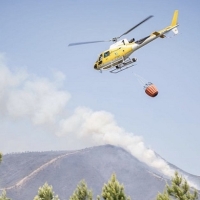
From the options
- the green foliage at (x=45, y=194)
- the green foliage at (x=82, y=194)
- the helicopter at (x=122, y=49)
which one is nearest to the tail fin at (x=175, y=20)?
the helicopter at (x=122, y=49)

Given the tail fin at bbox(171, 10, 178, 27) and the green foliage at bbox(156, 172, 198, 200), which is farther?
the green foliage at bbox(156, 172, 198, 200)

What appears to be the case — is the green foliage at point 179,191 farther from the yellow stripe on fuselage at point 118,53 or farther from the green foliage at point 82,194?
the yellow stripe on fuselage at point 118,53

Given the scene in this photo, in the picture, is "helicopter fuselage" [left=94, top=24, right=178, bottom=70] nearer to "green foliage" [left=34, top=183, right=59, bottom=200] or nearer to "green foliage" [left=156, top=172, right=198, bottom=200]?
"green foliage" [left=156, top=172, right=198, bottom=200]

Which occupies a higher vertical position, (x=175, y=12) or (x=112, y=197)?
(x=175, y=12)

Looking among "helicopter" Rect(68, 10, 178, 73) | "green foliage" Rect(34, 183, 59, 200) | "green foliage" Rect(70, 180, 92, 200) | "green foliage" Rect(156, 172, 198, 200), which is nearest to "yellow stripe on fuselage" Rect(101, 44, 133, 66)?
"helicopter" Rect(68, 10, 178, 73)

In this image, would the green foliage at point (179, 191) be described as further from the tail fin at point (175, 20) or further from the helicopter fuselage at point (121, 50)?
the tail fin at point (175, 20)

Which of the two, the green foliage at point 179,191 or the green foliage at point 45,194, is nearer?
the green foliage at point 179,191

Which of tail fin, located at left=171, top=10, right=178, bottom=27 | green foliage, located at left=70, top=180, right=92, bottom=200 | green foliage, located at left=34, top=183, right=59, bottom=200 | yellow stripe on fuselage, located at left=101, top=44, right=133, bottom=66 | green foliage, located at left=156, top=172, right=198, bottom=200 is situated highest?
tail fin, located at left=171, top=10, right=178, bottom=27

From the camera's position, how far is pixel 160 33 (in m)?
26.0

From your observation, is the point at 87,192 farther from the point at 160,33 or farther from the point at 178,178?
the point at 160,33

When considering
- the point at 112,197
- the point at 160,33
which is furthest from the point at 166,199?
the point at 160,33

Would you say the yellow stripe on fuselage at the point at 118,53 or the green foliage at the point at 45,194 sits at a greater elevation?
the yellow stripe on fuselage at the point at 118,53

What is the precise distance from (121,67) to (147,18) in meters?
5.26

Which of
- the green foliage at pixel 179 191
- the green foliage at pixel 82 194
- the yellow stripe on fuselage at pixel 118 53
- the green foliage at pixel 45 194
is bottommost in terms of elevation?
the green foliage at pixel 179 191
